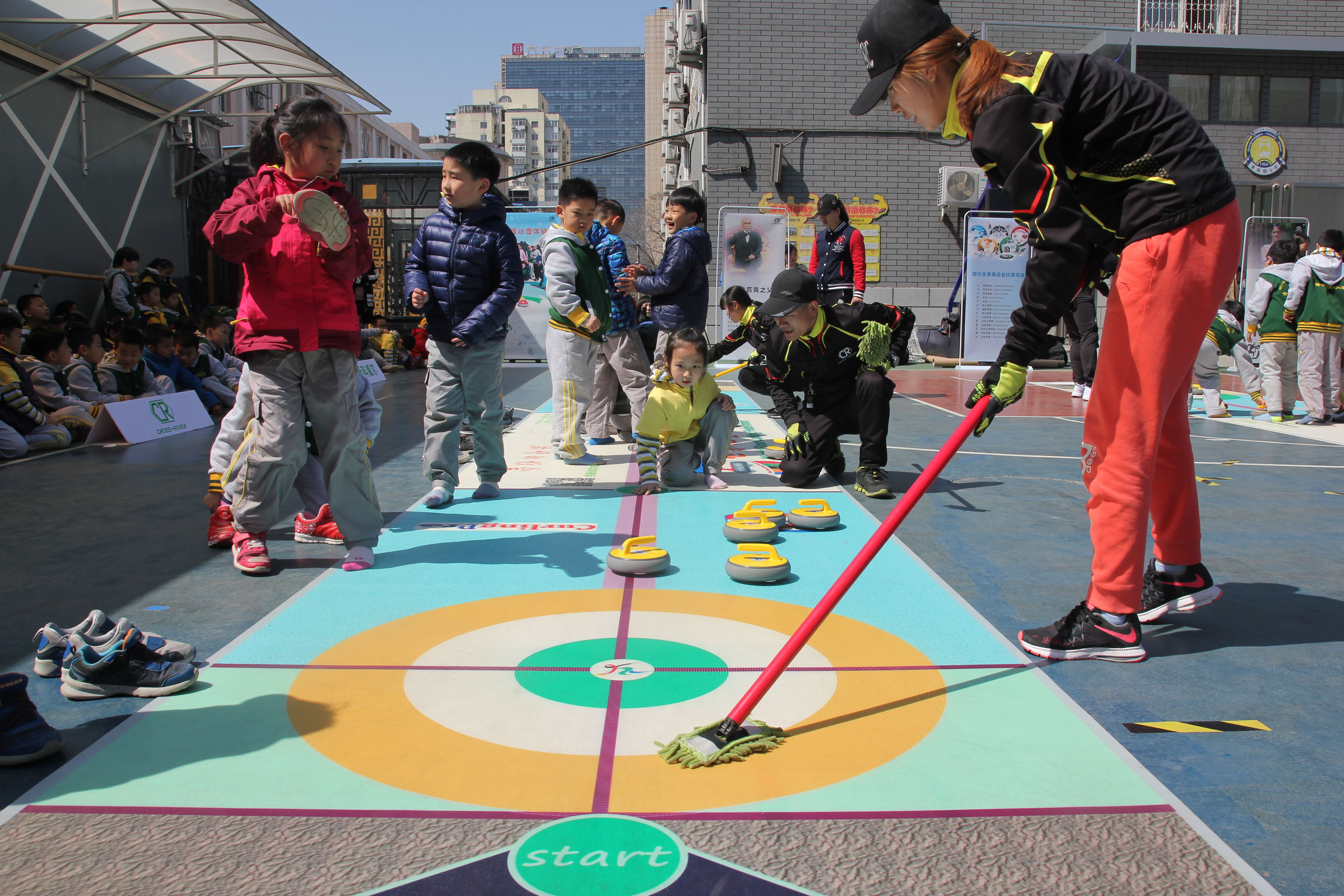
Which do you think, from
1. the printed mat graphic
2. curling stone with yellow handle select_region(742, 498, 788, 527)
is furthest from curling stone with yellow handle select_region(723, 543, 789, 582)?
curling stone with yellow handle select_region(742, 498, 788, 527)

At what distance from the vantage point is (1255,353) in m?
9.44

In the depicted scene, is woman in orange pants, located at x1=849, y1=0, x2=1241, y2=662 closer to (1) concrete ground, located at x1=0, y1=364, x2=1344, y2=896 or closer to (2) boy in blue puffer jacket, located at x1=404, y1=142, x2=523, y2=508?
(1) concrete ground, located at x1=0, y1=364, x2=1344, y2=896

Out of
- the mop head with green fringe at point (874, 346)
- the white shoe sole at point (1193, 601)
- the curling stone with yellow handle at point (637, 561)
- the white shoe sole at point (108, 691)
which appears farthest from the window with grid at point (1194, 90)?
the white shoe sole at point (108, 691)

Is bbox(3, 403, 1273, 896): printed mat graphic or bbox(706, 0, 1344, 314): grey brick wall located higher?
bbox(706, 0, 1344, 314): grey brick wall

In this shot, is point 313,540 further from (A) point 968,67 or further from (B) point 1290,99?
(B) point 1290,99

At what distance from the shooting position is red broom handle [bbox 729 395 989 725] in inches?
84.5

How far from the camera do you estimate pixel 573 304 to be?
536 cm

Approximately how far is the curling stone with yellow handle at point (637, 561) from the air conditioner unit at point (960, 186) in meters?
13.9

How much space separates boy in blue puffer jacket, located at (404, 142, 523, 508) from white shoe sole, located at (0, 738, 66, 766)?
2.62 m

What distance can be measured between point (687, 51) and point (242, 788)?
16.5 metres

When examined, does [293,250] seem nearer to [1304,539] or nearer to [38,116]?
[1304,539]

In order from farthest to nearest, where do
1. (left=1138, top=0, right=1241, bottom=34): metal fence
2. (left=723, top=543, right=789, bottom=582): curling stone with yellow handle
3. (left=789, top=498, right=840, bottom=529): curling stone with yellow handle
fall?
(left=1138, top=0, right=1241, bottom=34): metal fence → (left=789, top=498, right=840, bottom=529): curling stone with yellow handle → (left=723, top=543, right=789, bottom=582): curling stone with yellow handle

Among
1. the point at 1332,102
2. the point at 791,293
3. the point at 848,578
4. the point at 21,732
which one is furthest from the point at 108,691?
the point at 1332,102

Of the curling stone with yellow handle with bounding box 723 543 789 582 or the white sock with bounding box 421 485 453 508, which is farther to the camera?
the white sock with bounding box 421 485 453 508
